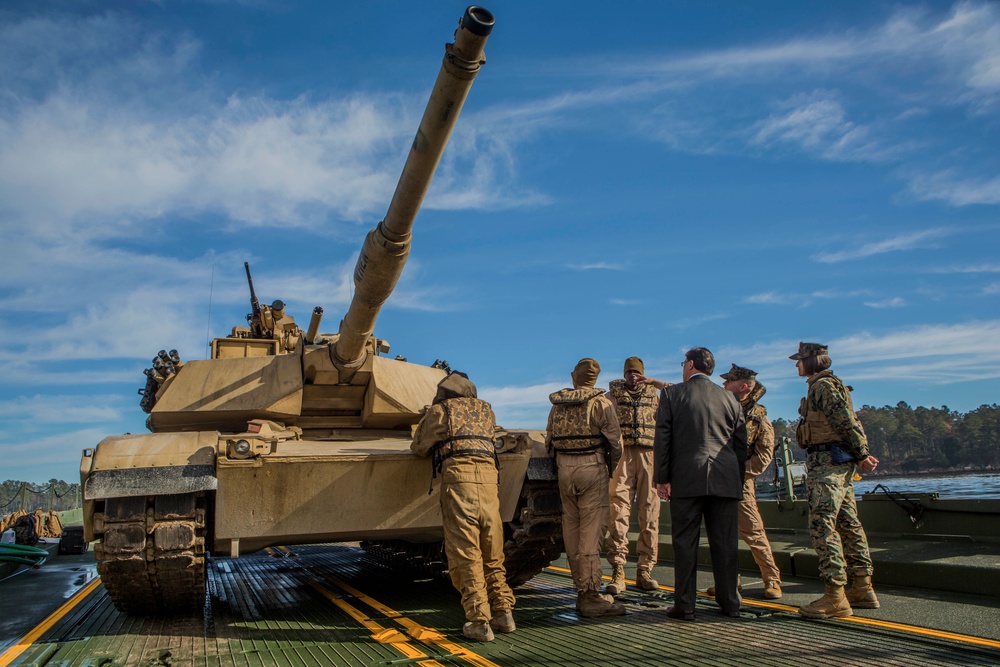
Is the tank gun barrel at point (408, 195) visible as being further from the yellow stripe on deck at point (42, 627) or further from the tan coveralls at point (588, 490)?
the yellow stripe on deck at point (42, 627)

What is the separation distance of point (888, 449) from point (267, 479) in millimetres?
79431

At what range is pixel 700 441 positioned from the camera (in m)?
5.37

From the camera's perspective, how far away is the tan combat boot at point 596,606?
5.64 meters

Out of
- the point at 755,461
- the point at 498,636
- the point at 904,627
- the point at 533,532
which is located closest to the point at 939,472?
the point at 755,461

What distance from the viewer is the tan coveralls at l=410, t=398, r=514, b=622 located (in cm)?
524

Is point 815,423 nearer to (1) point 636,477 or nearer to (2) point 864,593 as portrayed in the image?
(2) point 864,593

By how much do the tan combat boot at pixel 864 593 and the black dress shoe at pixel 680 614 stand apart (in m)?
1.13

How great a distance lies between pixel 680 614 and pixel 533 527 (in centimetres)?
157

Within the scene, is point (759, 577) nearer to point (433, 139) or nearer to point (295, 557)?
point (433, 139)

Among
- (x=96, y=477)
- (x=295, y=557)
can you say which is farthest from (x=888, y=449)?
(x=96, y=477)

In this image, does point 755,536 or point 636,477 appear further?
point 636,477

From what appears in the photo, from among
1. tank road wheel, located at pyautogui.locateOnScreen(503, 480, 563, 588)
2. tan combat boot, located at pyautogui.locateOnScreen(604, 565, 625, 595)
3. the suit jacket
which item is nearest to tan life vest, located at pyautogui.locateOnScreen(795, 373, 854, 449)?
the suit jacket

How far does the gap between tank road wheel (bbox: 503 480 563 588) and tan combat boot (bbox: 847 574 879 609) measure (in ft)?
7.51

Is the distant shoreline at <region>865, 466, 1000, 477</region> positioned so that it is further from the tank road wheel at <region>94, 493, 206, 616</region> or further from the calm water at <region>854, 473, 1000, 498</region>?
the tank road wheel at <region>94, 493, 206, 616</region>
